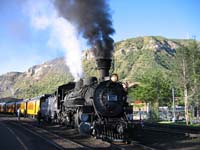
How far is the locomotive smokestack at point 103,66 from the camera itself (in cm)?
1916

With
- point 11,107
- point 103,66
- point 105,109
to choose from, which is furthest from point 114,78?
point 11,107

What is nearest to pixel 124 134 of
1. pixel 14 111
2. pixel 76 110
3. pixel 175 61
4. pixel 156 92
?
pixel 76 110

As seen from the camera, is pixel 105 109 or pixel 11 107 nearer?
pixel 105 109

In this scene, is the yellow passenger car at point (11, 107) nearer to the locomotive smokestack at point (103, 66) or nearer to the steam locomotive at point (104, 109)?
the steam locomotive at point (104, 109)

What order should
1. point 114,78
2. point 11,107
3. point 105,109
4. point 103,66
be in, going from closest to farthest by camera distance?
1. point 105,109
2. point 114,78
3. point 103,66
4. point 11,107

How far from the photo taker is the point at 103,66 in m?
19.2

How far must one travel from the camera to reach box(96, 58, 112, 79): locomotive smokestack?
19156 millimetres

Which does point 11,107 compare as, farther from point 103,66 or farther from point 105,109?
point 105,109

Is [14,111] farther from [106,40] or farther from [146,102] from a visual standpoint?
[106,40]

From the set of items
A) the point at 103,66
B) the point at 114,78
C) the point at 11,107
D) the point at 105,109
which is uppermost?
the point at 103,66

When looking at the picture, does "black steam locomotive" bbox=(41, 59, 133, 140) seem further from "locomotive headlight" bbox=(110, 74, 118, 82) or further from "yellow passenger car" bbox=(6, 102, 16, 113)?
"yellow passenger car" bbox=(6, 102, 16, 113)

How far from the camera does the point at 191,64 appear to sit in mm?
46281

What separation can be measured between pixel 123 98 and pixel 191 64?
29.1 meters

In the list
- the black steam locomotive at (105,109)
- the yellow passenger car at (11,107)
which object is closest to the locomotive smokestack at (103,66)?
the black steam locomotive at (105,109)
